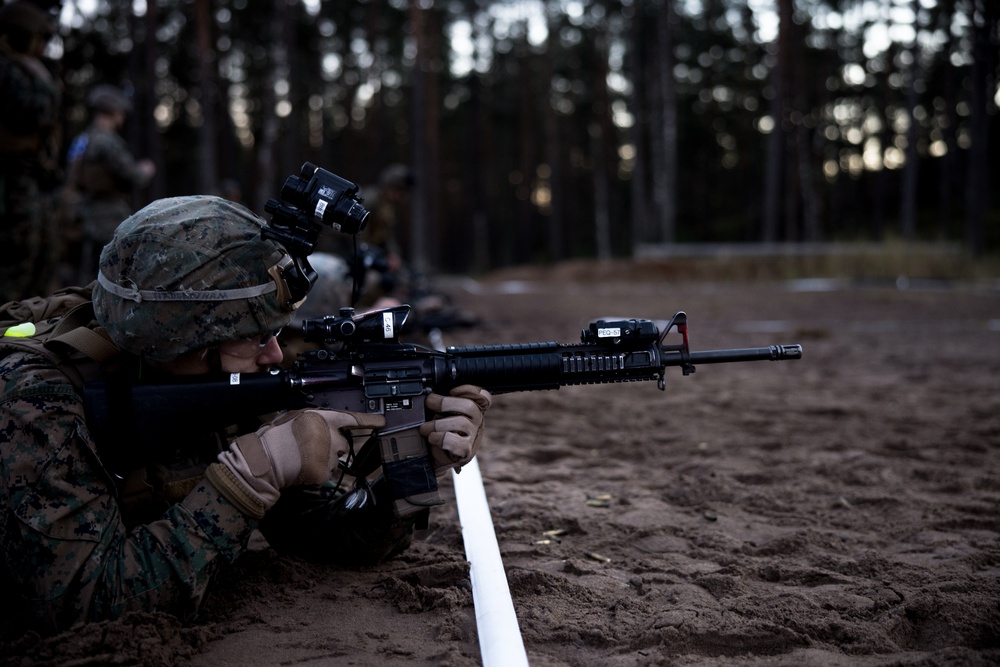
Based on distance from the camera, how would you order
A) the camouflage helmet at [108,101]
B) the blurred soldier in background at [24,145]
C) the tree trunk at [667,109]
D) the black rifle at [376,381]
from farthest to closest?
the tree trunk at [667,109]
the camouflage helmet at [108,101]
the blurred soldier in background at [24,145]
the black rifle at [376,381]

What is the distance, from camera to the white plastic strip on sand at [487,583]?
2.45 m

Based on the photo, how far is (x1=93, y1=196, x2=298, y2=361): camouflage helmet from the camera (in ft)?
8.45

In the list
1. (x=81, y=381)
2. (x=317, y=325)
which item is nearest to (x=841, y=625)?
(x=317, y=325)

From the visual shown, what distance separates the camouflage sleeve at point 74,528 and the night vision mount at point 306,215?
30.2 inches

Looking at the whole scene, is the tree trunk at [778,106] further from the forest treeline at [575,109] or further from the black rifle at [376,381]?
the black rifle at [376,381]

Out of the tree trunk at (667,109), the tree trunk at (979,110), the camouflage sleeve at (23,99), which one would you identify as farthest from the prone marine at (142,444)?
the tree trunk at (667,109)

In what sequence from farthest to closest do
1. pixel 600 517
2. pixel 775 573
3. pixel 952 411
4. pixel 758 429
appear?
pixel 952 411 < pixel 758 429 < pixel 600 517 < pixel 775 573

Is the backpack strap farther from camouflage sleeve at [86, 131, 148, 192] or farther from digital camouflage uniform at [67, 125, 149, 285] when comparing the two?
camouflage sleeve at [86, 131, 148, 192]

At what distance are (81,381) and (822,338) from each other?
9699 millimetres

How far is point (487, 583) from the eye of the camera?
9.66 feet

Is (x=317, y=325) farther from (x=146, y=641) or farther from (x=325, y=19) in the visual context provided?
(x=325, y=19)

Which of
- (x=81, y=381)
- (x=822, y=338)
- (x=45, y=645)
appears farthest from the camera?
(x=822, y=338)

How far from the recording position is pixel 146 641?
2428mm

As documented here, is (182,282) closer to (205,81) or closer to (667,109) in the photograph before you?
(205,81)
